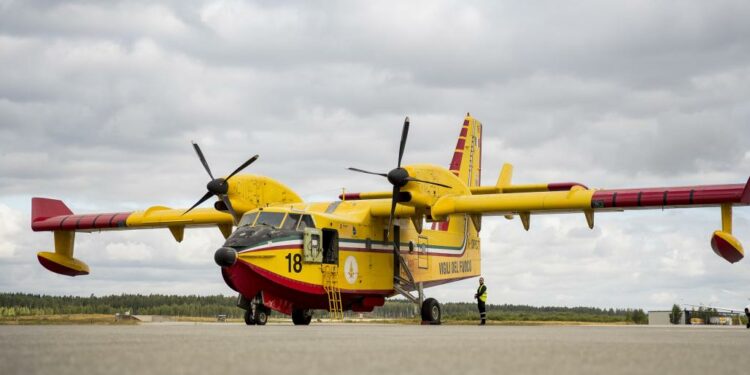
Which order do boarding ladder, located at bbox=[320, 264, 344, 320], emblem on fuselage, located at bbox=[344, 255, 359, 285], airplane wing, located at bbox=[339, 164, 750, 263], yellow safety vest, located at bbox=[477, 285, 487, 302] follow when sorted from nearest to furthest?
airplane wing, located at bbox=[339, 164, 750, 263] → boarding ladder, located at bbox=[320, 264, 344, 320] → emblem on fuselage, located at bbox=[344, 255, 359, 285] → yellow safety vest, located at bbox=[477, 285, 487, 302]

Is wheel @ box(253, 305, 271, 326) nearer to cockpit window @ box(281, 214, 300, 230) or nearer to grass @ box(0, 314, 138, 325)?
cockpit window @ box(281, 214, 300, 230)

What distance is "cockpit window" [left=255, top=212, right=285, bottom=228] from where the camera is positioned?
843 inches

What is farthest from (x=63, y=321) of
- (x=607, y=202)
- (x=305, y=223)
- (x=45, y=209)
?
(x=607, y=202)

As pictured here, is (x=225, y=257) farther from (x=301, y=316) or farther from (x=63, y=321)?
(x=63, y=321)

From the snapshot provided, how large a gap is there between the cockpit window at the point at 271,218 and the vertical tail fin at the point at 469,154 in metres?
9.96

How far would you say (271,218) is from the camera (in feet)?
70.7

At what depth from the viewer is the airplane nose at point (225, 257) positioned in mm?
19594

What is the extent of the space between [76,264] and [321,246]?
12.9 metres

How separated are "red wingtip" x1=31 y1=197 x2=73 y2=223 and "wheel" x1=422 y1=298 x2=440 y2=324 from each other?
48.2 ft

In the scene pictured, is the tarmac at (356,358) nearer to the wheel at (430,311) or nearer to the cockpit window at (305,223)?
the cockpit window at (305,223)

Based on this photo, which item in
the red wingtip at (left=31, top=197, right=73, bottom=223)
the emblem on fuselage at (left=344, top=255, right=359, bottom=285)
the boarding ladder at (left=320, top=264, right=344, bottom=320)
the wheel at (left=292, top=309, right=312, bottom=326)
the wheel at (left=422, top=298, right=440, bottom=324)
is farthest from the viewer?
the red wingtip at (left=31, top=197, right=73, bottom=223)

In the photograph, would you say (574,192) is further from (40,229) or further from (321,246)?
(40,229)

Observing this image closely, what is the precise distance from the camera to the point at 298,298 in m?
22.5

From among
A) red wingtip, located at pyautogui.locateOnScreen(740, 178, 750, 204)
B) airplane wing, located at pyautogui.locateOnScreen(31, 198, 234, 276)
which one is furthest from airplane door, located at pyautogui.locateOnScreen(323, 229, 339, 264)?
red wingtip, located at pyautogui.locateOnScreen(740, 178, 750, 204)
